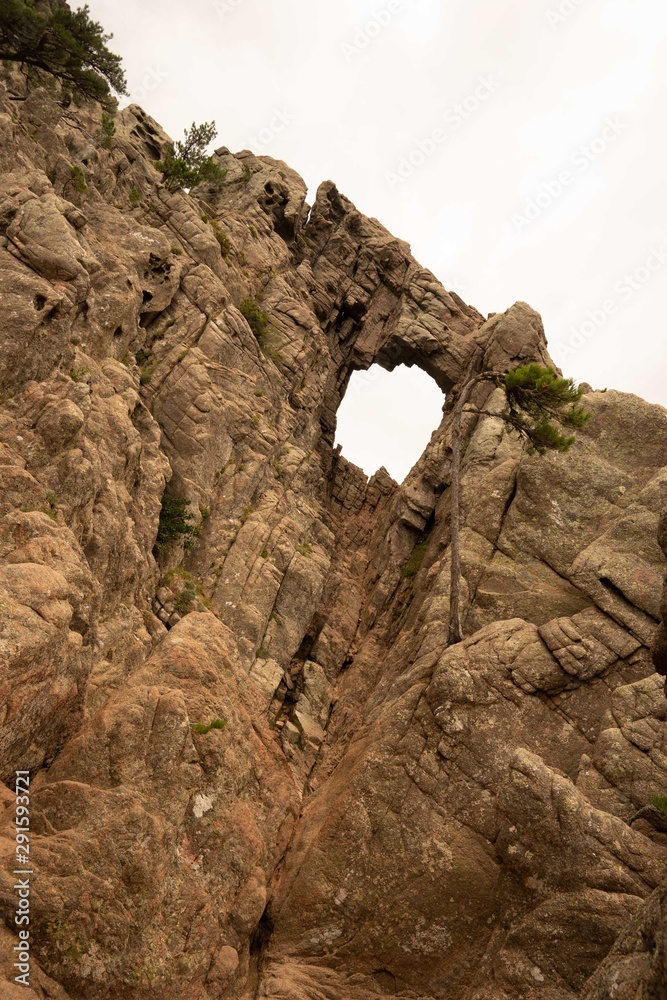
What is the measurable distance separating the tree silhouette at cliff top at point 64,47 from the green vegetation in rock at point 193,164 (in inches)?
381

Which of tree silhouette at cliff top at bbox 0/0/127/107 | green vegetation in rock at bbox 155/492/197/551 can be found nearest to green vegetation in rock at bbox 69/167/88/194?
tree silhouette at cliff top at bbox 0/0/127/107

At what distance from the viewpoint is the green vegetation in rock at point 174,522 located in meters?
26.3

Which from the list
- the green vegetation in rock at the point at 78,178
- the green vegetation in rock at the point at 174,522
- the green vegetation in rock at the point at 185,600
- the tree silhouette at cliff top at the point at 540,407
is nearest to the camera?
the green vegetation in rock at the point at 185,600

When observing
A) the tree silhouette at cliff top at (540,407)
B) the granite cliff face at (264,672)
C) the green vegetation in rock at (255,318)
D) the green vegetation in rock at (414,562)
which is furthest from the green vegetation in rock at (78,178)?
the green vegetation in rock at (414,562)

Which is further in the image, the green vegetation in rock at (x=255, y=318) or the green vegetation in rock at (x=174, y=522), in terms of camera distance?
the green vegetation in rock at (x=255, y=318)

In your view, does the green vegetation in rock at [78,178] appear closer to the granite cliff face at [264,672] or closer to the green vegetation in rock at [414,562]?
the granite cliff face at [264,672]

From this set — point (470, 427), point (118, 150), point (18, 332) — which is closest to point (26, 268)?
point (18, 332)

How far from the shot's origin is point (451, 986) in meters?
16.3

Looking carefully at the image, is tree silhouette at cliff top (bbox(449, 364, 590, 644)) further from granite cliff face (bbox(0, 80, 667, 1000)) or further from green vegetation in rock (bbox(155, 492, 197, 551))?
green vegetation in rock (bbox(155, 492, 197, 551))

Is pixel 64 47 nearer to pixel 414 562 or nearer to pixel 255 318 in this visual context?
pixel 255 318

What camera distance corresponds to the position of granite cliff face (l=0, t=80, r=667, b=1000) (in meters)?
14.8

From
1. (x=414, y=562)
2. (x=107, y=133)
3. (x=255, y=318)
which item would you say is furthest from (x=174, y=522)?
(x=107, y=133)

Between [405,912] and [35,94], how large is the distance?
40.8m

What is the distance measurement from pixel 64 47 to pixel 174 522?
79.6 ft
